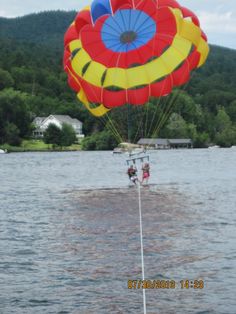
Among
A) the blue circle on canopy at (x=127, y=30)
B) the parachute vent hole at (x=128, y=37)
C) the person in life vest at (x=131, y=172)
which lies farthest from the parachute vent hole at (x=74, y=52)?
the person in life vest at (x=131, y=172)

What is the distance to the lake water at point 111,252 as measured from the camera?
13258 millimetres

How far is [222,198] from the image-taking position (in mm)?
33000

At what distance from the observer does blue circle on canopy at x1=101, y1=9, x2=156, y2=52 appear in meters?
27.8

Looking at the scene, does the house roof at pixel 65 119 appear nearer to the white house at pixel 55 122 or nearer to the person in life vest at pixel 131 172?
the white house at pixel 55 122

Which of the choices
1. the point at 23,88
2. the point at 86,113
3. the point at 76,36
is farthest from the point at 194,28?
the point at 23,88

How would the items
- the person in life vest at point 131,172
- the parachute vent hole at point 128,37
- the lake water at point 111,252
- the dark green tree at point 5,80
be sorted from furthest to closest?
1. the dark green tree at point 5,80
2. the person in life vest at point 131,172
3. the parachute vent hole at point 128,37
4. the lake water at point 111,252
